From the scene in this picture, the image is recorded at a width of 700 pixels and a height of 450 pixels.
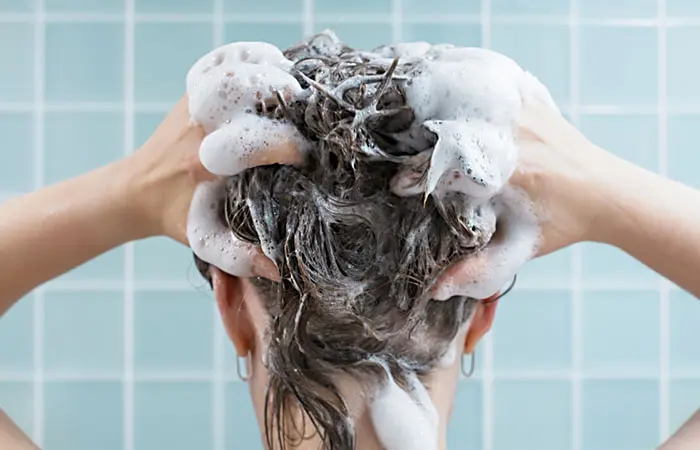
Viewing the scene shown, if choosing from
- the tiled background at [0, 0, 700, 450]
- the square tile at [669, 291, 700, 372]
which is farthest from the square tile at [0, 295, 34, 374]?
the square tile at [669, 291, 700, 372]

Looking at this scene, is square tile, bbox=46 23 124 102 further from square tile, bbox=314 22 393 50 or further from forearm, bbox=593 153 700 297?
forearm, bbox=593 153 700 297

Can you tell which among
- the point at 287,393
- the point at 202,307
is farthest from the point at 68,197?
the point at 202,307

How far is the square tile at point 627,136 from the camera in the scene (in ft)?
5.99

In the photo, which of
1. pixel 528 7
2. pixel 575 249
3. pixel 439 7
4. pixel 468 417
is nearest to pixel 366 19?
pixel 439 7

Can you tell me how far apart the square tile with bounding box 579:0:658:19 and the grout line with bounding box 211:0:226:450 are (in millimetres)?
750

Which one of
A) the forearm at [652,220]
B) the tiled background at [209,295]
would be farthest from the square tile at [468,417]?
the forearm at [652,220]

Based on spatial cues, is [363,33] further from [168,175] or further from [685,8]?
[168,175]

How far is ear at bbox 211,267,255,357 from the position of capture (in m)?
0.93

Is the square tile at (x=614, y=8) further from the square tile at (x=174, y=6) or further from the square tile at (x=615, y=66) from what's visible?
the square tile at (x=174, y=6)

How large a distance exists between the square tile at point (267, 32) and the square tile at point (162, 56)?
2.0 inches

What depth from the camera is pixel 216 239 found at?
88cm

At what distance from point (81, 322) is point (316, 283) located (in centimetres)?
115

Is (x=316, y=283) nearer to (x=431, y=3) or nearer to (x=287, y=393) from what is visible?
(x=287, y=393)

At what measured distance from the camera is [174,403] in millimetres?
1801
